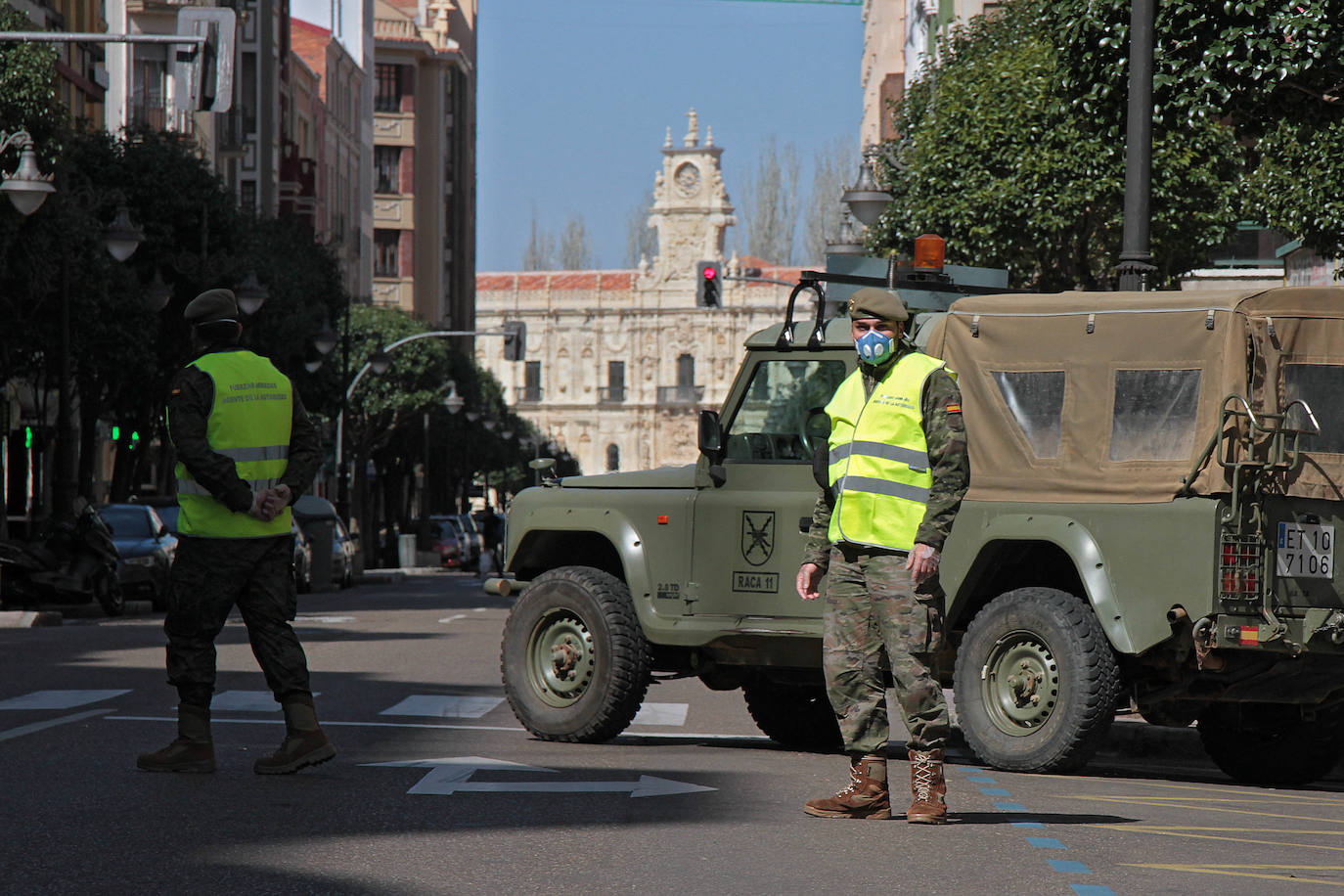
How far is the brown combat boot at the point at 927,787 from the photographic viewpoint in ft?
26.9

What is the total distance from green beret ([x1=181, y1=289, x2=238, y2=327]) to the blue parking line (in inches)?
150

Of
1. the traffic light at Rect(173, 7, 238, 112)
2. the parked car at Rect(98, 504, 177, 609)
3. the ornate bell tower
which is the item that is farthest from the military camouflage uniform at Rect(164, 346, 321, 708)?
the ornate bell tower

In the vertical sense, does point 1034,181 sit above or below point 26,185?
above

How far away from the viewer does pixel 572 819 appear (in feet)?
26.5

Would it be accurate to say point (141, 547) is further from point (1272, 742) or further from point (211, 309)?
point (211, 309)

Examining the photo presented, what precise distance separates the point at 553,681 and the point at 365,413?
61.2 meters

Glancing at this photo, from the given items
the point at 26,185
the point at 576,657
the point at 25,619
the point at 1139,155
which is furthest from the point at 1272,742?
the point at 26,185


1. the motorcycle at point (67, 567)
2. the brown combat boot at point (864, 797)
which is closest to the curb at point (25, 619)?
the motorcycle at point (67, 567)

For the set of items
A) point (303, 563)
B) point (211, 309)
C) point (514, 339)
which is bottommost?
point (303, 563)

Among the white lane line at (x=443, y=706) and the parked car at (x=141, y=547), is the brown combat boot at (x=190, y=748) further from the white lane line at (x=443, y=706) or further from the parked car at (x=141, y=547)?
the parked car at (x=141, y=547)

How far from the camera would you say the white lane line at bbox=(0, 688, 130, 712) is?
12672 millimetres

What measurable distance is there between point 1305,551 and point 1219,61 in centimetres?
578

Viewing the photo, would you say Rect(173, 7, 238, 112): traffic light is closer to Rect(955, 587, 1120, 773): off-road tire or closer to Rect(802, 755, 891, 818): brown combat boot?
Rect(955, 587, 1120, 773): off-road tire

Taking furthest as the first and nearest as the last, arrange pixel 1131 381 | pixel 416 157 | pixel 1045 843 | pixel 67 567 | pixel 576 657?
pixel 416 157 < pixel 67 567 < pixel 576 657 < pixel 1131 381 < pixel 1045 843
